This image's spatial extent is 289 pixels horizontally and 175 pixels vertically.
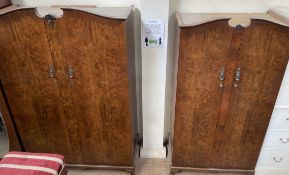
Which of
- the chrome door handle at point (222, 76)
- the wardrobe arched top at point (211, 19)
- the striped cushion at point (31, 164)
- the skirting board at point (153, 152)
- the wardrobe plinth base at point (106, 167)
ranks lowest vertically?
the skirting board at point (153, 152)

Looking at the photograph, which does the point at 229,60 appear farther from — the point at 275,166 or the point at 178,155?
the point at 275,166

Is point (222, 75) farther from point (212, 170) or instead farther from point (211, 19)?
point (212, 170)

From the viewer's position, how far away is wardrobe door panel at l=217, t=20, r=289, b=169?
1380 millimetres

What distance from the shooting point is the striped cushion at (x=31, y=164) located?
1.30m

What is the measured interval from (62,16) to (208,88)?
105cm

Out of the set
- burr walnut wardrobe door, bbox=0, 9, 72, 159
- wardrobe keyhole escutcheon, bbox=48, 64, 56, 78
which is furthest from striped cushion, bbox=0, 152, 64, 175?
wardrobe keyhole escutcheon, bbox=48, 64, 56, 78

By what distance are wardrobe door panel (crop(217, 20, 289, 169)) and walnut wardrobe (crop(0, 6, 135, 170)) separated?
75cm

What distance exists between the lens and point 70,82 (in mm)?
1613

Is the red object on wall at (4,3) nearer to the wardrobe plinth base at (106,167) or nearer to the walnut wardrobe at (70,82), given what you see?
the walnut wardrobe at (70,82)

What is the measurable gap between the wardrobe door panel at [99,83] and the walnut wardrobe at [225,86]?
1.26 feet

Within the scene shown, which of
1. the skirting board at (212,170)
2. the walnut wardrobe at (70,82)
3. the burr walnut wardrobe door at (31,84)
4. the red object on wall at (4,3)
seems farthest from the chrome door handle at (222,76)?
the red object on wall at (4,3)

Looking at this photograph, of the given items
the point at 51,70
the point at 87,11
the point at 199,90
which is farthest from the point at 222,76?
the point at 51,70

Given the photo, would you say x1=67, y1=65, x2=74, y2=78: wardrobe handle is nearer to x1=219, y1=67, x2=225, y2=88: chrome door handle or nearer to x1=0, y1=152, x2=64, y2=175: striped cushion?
x1=0, y1=152, x2=64, y2=175: striped cushion

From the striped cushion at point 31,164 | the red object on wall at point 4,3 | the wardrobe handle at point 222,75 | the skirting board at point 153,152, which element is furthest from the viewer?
the skirting board at point 153,152
